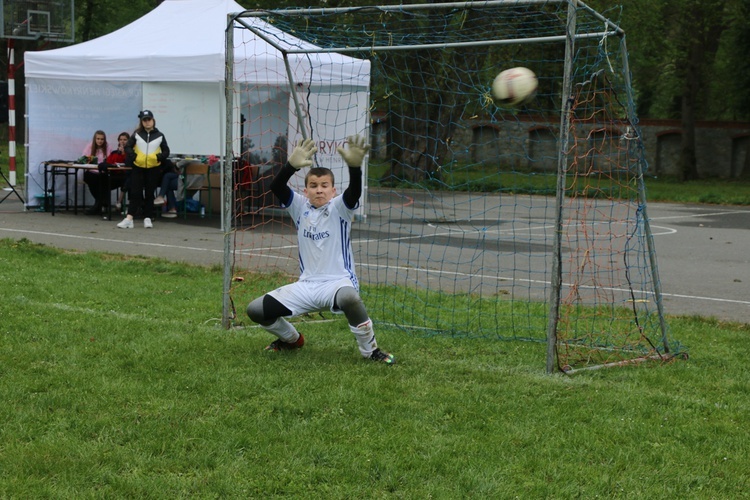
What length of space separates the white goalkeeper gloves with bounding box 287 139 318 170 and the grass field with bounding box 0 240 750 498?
1.42m


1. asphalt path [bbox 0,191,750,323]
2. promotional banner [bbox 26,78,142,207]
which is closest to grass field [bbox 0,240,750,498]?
asphalt path [bbox 0,191,750,323]

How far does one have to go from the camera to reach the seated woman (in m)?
17.1

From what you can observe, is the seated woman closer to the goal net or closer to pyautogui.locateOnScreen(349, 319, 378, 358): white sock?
the goal net

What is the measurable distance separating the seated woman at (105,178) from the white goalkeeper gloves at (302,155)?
10637 millimetres

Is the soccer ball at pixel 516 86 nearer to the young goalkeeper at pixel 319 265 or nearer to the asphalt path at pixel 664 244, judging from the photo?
the young goalkeeper at pixel 319 265

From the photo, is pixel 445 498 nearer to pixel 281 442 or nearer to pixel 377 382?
pixel 281 442

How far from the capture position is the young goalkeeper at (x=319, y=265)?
6676 millimetres

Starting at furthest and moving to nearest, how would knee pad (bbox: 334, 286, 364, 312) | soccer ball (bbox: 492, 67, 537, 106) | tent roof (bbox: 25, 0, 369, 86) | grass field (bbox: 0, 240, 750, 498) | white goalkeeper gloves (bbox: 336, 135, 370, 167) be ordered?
tent roof (bbox: 25, 0, 369, 86), soccer ball (bbox: 492, 67, 537, 106), knee pad (bbox: 334, 286, 364, 312), white goalkeeper gloves (bbox: 336, 135, 370, 167), grass field (bbox: 0, 240, 750, 498)

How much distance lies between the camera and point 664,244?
15805 millimetres

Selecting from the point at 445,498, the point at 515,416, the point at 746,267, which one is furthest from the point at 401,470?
the point at 746,267

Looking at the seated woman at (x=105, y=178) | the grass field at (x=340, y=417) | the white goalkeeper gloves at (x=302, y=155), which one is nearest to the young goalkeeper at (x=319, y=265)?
the white goalkeeper gloves at (x=302, y=155)

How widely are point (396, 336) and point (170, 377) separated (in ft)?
7.49

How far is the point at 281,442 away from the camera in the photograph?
495 centimetres

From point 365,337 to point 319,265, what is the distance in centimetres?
67
